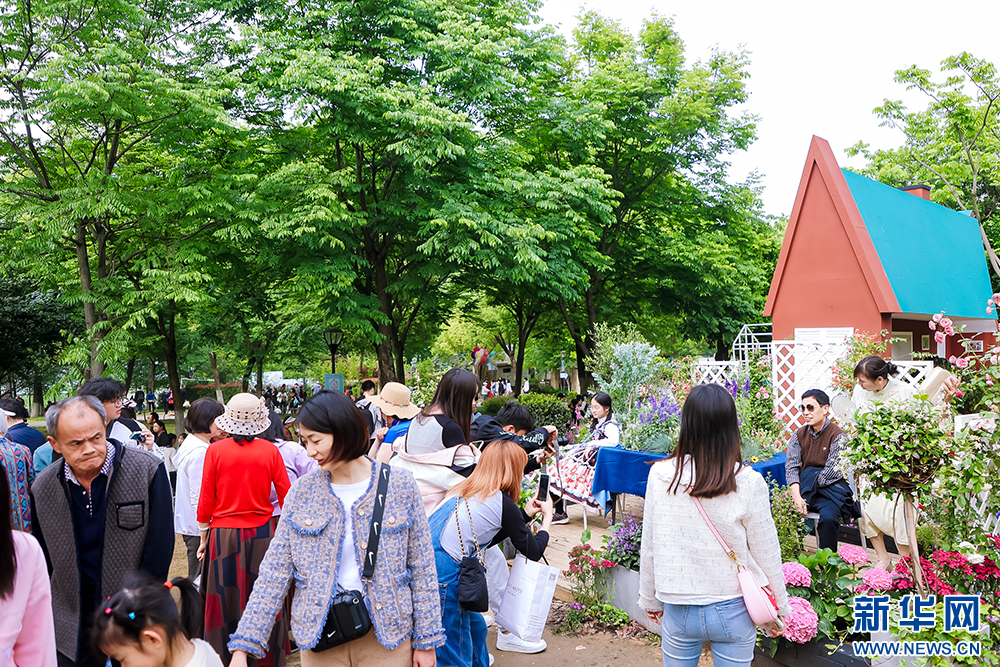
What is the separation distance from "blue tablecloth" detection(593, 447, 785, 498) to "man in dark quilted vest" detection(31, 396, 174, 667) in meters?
4.48

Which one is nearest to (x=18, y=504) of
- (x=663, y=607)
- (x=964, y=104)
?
(x=663, y=607)

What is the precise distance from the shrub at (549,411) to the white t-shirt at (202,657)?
1265 centimetres

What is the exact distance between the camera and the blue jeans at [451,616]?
3.53 metres

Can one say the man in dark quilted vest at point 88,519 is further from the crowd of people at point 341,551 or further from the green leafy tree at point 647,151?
the green leafy tree at point 647,151

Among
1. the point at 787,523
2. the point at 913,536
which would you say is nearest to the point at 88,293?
the point at 787,523

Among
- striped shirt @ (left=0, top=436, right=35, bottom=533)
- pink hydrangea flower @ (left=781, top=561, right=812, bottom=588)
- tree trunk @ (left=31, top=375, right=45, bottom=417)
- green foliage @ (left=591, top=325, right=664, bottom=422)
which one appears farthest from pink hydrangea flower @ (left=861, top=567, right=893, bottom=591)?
tree trunk @ (left=31, top=375, right=45, bottom=417)

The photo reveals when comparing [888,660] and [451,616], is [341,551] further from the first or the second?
[888,660]

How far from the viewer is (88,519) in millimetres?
3129

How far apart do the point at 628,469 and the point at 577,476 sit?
54.9 inches

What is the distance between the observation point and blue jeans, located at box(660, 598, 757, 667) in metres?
2.76

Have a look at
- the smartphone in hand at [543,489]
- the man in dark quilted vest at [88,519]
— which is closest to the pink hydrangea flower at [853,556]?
the smartphone in hand at [543,489]

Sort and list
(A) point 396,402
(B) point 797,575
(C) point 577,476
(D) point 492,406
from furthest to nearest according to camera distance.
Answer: (D) point 492,406 < (C) point 577,476 < (A) point 396,402 < (B) point 797,575

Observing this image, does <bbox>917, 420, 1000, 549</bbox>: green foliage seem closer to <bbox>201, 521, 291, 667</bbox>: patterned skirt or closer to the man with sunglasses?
the man with sunglasses

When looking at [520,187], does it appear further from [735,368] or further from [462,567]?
Answer: [462,567]
